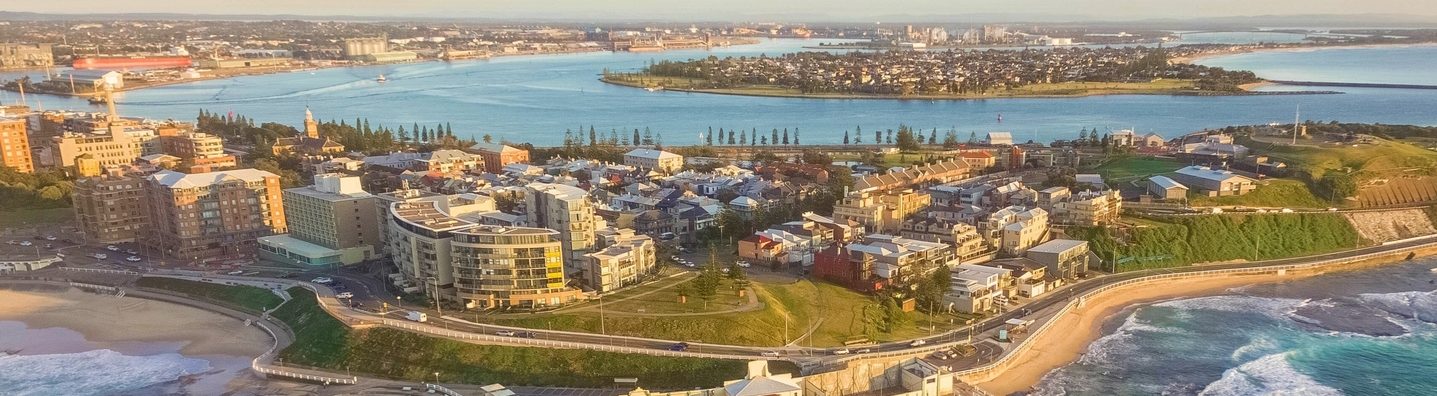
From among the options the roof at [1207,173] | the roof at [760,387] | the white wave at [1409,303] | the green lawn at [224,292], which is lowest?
the white wave at [1409,303]

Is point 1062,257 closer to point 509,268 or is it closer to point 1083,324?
point 1083,324

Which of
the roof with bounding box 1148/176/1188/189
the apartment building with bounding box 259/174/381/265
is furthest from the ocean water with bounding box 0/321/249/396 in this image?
the roof with bounding box 1148/176/1188/189

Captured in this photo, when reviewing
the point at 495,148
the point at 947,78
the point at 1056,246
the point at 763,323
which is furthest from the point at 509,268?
the point at 947,78

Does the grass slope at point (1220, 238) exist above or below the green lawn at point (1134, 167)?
below

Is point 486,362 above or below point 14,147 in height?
A: below

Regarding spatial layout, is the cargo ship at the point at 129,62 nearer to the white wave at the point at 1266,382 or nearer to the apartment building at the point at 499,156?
the apartment building at the point at 499,156

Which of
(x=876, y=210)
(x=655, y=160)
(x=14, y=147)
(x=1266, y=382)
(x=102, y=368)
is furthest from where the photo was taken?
(x=655, y=160)

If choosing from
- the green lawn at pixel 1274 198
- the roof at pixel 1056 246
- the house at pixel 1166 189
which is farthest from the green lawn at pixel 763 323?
the green lawn at pixel 1274 198

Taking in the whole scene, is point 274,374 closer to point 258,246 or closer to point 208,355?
point 208,355
